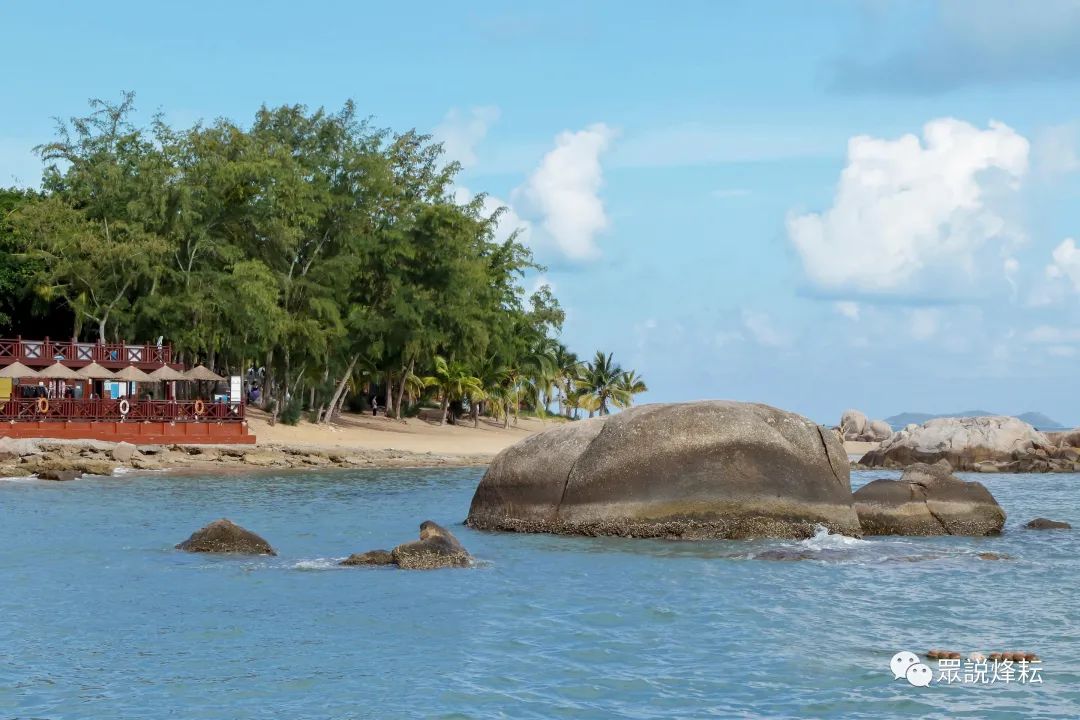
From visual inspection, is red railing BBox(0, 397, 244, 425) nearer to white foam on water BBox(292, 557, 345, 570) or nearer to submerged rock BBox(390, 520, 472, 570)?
white foam on water BBox(292, 557, 345, 570)

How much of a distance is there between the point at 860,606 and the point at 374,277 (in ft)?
155

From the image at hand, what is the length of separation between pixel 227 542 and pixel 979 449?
134 feet

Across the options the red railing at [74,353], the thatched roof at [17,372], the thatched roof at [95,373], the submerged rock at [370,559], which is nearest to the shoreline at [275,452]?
the thatched roof at [17,372]

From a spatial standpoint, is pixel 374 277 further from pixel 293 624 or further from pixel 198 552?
pixel 293 624

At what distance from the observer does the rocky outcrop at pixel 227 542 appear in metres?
18.6

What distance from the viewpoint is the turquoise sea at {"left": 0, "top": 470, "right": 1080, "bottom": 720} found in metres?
10.2

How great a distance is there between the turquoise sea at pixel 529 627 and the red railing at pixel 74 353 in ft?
94.4

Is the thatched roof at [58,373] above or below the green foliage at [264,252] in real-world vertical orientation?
below

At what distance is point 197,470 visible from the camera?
40.3 meters

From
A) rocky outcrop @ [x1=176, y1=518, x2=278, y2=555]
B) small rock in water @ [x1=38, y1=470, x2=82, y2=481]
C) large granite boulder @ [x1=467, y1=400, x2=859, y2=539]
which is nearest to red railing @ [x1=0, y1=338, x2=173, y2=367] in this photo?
small rock in water @ [x1=38, y1=470, x2=82, y2=481]

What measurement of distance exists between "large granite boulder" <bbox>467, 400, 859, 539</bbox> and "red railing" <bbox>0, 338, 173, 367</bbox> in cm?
3376

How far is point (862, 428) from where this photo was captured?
84375 mm

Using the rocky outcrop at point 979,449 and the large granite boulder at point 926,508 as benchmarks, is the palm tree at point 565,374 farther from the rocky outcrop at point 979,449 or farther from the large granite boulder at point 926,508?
the large granite boulder at point 926,508

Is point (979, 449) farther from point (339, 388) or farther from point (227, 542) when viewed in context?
point (227, 542)
